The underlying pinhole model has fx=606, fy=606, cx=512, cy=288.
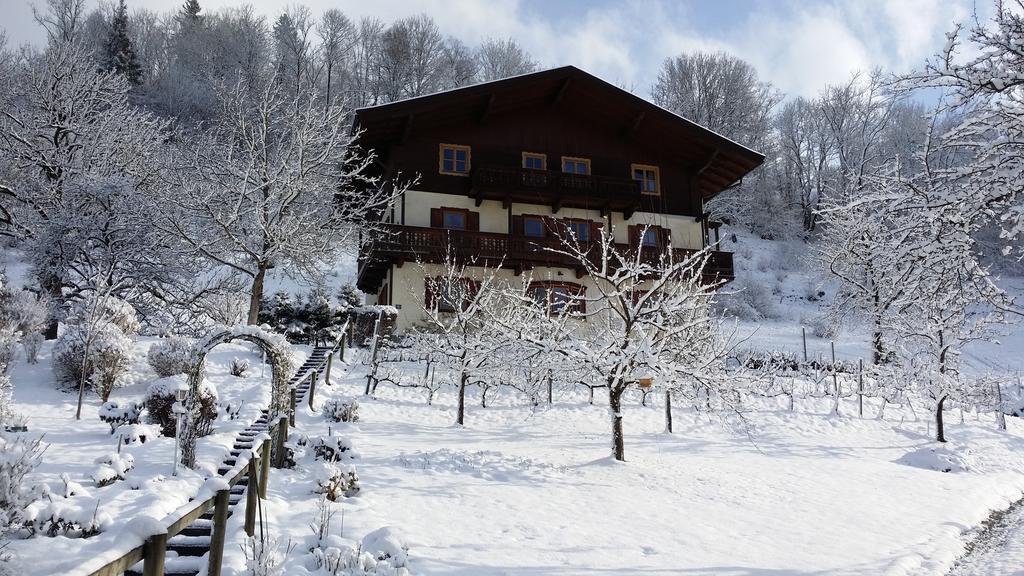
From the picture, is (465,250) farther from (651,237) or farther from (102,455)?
(102,455)

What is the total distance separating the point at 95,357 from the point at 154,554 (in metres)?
12.9

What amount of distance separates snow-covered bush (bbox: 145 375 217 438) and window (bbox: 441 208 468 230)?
1413 centimetres

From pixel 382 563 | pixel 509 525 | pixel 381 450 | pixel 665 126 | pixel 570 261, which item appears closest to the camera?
pixel 382 563

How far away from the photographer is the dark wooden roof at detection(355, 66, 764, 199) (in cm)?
2428

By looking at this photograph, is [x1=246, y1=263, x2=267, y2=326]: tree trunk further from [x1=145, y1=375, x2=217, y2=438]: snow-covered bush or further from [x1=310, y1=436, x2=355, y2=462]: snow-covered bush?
[x1=310, y1=436, x2=355, y2=462]: snow-covered bush

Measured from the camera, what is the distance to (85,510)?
6.54 m

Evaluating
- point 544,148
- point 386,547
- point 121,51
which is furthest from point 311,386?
point 121,51

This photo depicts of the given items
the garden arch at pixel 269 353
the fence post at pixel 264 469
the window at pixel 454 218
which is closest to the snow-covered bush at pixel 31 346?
the garden arch at pixel 269 353

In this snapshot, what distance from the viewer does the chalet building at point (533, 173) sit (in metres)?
23.8

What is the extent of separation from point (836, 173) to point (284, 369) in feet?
151

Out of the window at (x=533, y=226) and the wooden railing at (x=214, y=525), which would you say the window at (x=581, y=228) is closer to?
the window at (x=533, y=226)

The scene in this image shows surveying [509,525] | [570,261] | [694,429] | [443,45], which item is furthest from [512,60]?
[509,525]

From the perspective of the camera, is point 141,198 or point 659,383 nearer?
point 659,383

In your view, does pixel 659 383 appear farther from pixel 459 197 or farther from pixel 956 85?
pixel 459 197
